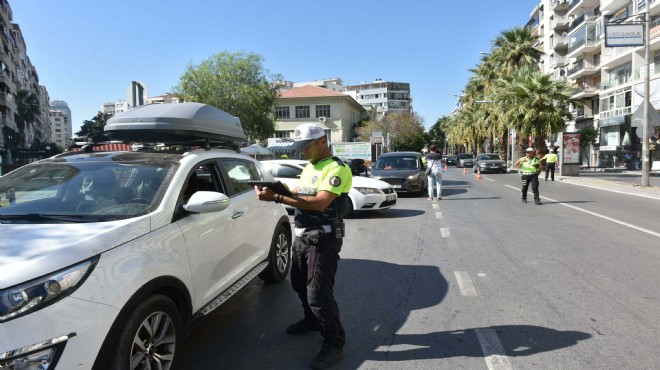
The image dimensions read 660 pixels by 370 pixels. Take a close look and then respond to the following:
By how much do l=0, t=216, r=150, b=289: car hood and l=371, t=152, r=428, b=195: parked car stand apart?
12.9m

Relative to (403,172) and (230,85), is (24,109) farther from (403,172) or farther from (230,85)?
(403,172)

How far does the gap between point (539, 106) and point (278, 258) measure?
2939 centimetres

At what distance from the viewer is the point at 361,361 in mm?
3527

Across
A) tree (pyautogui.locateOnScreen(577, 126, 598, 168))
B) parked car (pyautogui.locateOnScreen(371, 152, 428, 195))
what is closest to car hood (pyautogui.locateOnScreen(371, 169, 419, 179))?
parked car (pyautogui.locateOnScreen(371, 152, 428, 195))

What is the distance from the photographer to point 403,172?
15.8 m

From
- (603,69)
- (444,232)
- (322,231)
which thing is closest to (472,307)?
(322,231)

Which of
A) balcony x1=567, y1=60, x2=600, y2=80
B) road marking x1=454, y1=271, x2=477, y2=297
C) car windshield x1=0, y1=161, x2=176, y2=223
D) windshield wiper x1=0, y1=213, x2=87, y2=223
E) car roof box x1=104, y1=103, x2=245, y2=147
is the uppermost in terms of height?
balcony x1=567, y1=60, x2=600, y2=80

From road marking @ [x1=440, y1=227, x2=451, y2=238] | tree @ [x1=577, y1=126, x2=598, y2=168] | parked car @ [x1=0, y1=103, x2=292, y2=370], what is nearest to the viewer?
parked car @ [x1=0, y1=103, x2=292, y2=370]

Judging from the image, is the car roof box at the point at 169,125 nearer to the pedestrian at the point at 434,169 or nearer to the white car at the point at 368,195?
the white car at the point at 368,195

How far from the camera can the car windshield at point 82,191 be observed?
320cm

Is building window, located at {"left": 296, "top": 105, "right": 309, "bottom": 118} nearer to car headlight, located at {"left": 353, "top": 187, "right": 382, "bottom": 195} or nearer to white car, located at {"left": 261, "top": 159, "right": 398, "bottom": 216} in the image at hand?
white car, located at {"left": 261, "top": 159, "right": 398, "bottom": 216}

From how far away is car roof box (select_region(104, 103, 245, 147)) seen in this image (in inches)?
172

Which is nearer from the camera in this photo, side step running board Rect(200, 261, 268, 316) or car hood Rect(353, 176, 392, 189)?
side step running board Rect(200, 261, 268, 316)

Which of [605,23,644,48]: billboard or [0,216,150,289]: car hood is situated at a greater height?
[605,23,644,48]: billboard
